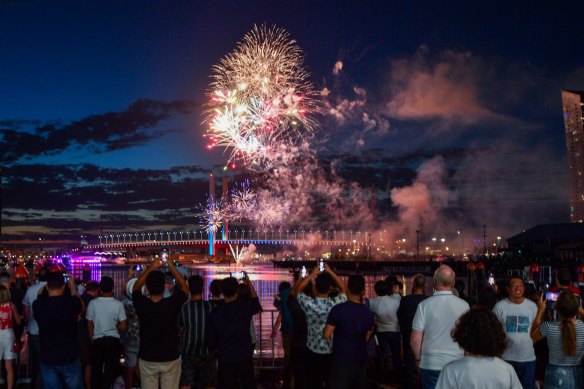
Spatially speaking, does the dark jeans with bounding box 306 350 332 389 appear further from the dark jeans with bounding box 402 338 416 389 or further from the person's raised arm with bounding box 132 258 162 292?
the person's raised arm with bounding box 132 258 162 292

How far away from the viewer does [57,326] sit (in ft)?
23.0

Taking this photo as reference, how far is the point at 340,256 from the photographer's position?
153375 mm

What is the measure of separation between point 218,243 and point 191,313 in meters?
143

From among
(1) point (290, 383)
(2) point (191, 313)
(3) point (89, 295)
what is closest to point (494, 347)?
(2) point (191, 313)

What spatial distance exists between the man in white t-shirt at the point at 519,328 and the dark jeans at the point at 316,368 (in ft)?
6.57

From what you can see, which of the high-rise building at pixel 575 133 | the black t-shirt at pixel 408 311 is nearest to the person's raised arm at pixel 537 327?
the black t-shirt at pixel 408 311

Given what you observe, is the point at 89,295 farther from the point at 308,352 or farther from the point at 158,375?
the point at 308,352

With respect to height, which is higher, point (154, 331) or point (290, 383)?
point (154, 331)

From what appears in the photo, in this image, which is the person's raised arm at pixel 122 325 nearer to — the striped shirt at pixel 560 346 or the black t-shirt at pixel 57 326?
the black t-shirt at pixel 57 326

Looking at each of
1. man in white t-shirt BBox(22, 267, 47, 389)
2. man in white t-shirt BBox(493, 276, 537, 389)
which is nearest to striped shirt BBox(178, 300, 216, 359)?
man in white t-shirt BBox(22, 267, 47, 389)

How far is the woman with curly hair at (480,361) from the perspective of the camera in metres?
3.86

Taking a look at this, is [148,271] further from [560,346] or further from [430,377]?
[560,346]

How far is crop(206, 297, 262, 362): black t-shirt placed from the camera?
22.2 ft

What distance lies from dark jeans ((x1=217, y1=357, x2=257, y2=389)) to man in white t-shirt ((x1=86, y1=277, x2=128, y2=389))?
1834 mm
